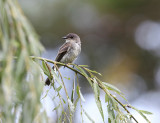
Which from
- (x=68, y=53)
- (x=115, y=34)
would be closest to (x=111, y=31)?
(x=115, y=34)

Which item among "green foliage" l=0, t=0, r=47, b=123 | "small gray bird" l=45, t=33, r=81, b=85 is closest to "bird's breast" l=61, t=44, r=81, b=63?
"small gray bird" l=45, t=33, r=81, b=85

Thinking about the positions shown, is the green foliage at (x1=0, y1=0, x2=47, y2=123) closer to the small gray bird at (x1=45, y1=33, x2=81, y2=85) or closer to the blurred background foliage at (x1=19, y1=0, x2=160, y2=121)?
the small gray bird at (x1=45, y1=33, x2=81, y2=85)

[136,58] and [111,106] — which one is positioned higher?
[136,58]

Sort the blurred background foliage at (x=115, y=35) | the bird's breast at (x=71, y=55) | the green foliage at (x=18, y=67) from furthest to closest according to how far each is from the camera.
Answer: the blurred background foliage at (x=115, y=35) < the bird's breast at (x=71, y=55) < the green foliage at (x=18, y=67)

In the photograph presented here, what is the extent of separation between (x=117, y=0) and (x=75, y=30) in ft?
4.04

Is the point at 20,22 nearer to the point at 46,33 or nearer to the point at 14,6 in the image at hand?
the point at 14,6

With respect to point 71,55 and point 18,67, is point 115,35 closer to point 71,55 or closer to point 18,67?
point 71,55

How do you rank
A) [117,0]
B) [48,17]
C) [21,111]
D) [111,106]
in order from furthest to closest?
1. [117,0]
2. [48,17]
3. [111,106]
4. [21,111]

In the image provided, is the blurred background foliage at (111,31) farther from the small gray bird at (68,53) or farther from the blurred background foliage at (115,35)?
the small gray bird at (68,53)

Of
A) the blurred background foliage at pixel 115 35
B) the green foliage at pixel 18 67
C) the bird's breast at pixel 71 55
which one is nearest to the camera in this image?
the green foliage at pixel 18 67

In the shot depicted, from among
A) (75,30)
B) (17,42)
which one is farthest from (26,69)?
(75,30)

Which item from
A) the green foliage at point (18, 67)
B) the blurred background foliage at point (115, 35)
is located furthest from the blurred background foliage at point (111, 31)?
the green foliage at point (18, 67)

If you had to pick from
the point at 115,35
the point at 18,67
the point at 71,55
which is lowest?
the point at 18,67

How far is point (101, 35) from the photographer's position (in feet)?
29.4
